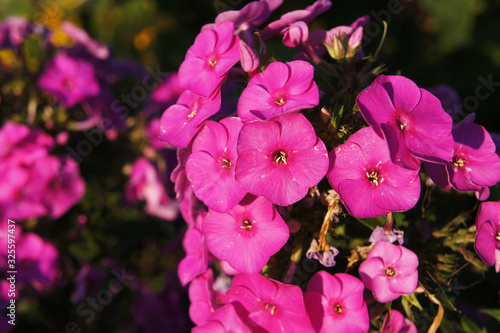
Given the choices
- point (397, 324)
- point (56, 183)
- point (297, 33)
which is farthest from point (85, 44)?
point (397, 324)

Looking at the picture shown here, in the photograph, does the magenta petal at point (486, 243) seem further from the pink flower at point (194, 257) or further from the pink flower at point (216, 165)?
the pink flower at point (194, 257)

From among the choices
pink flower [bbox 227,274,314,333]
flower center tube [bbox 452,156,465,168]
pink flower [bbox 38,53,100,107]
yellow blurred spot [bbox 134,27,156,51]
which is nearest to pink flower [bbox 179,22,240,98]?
pink flower [bbox 227,274,314,333]

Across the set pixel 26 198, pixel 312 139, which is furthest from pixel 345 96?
pixel 26 198

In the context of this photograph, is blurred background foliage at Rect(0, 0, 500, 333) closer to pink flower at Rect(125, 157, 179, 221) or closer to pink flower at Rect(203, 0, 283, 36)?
pink flower at Rect(125, 157, 179, 221)

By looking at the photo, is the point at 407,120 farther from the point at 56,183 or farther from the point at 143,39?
the point at 143,39

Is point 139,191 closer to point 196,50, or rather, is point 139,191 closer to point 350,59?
point 196,50
